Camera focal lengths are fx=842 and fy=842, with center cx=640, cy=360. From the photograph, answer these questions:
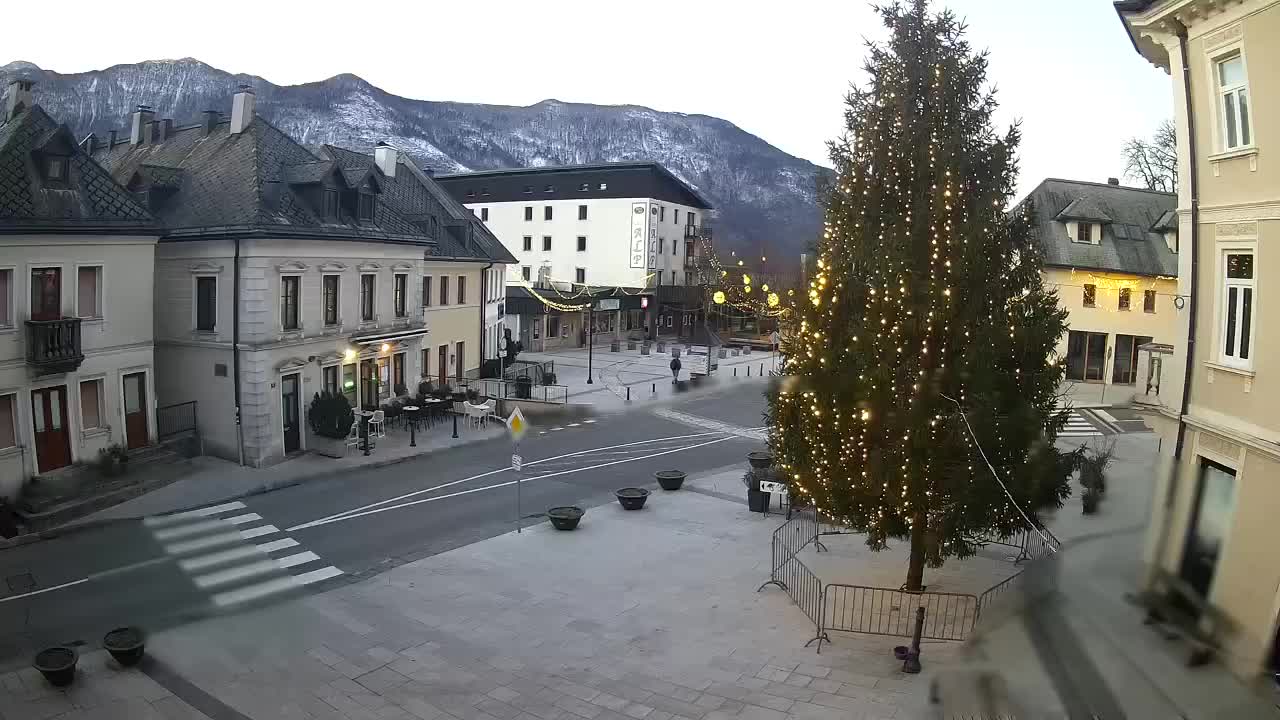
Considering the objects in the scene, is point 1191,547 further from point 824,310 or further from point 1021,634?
point 824,310

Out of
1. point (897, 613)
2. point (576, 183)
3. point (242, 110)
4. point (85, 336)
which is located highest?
point (576, 183)

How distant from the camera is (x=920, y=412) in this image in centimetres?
1206

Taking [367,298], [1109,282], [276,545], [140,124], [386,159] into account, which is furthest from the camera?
[386,159]

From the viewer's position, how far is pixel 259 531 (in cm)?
1856

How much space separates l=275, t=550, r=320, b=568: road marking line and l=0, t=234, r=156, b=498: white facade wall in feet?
24.4

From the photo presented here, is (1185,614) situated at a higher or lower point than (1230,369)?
lower

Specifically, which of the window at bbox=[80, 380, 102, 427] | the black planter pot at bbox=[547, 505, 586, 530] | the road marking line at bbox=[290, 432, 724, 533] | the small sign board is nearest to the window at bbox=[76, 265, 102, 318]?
the window at bbox=[80, 380, 102, 427]

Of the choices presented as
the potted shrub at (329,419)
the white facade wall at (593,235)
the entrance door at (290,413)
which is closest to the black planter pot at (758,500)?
the potted shrub at (329,419)

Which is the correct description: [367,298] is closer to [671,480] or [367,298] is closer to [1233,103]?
[671,480]

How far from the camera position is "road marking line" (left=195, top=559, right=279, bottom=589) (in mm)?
15406

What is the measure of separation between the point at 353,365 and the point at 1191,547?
2674 cm

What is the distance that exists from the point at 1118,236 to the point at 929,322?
31.6 m

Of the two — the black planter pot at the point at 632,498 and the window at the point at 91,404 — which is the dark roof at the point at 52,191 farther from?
the black planter pot at the point at 632,498

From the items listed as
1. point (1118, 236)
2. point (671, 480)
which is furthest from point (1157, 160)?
point (671, 480)
